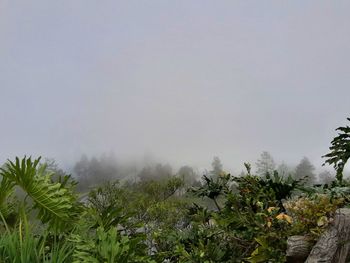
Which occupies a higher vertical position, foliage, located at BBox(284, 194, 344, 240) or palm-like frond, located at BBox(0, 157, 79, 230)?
palm-like frond, located at BBox(0, 157, 79, 230)

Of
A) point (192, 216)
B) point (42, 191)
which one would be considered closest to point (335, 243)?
point (192, 216)

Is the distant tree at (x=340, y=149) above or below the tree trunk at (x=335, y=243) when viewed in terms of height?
above

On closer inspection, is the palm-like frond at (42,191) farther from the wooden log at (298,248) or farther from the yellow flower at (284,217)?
the wooden log at (298,248)

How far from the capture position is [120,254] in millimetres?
3477

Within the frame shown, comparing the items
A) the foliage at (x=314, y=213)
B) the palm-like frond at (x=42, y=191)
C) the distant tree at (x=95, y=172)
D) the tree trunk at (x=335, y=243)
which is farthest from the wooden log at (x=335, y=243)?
the distant tree at (x=95, y=172)


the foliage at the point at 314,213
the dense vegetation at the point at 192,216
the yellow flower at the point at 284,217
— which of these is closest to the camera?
the dense vegetation at the point at 192,216

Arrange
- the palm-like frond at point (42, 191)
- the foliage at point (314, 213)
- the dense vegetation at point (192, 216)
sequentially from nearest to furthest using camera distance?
the dense vegetation at point (192, 216), the foliage at point (314, 213), the palm-like frond at point (42, 191)

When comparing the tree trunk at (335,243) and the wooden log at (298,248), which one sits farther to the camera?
the wooden log at (298,248)

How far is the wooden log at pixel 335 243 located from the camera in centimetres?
420

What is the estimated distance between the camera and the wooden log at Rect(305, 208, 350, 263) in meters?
4.20

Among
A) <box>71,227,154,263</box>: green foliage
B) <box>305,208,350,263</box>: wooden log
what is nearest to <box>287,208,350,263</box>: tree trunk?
<box>305,208,350,263</box>: wooden log

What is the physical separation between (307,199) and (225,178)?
5.32ft

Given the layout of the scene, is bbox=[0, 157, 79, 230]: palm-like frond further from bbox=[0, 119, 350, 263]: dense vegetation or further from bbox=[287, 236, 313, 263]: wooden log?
bbox=[287, 236, 313, 263]: wooden log

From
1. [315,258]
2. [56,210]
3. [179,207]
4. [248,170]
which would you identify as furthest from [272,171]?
[179,207]
